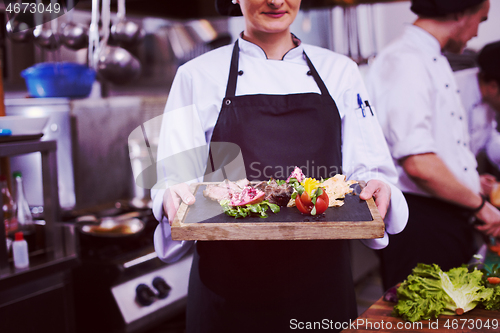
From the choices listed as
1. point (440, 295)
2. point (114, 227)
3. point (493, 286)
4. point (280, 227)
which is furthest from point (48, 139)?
point (493, 286)

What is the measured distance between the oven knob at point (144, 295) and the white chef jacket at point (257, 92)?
27.7 inches

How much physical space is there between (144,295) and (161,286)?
0.10m

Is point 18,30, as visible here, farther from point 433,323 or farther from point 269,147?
point 433,323

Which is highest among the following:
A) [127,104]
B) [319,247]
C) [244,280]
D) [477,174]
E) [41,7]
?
[41,7]

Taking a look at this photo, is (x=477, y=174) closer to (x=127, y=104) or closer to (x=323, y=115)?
(x=323, y=115)

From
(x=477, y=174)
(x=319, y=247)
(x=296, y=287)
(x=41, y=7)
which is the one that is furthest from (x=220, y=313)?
(x=41, y=7)

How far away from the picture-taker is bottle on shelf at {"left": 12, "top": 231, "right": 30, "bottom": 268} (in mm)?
1775

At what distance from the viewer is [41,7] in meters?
2.00

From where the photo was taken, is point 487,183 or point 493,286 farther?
point 487,183

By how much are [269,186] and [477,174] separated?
1249mm

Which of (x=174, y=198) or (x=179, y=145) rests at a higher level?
(x=179, y=145)

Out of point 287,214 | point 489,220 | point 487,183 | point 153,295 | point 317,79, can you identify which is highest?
point 317,79

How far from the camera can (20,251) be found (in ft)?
5.84

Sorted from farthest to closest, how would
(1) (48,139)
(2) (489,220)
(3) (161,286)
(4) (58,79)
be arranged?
(1) (48,139)
(4) (58,79)
(3) (161,286)
(2) (489,220)
